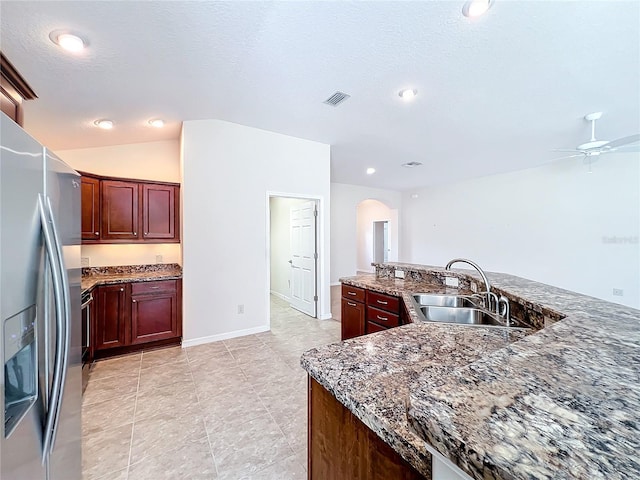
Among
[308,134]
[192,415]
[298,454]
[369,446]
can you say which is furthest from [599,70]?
[192,415]

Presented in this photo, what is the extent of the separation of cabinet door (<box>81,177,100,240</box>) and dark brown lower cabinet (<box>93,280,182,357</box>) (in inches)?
28.3

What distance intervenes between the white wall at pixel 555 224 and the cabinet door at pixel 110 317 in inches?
281

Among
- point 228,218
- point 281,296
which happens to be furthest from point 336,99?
point 281,296

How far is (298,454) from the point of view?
1.72 meters

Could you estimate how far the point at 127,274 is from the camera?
3.54m

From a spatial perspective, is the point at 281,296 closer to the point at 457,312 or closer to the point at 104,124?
the point at 104,124

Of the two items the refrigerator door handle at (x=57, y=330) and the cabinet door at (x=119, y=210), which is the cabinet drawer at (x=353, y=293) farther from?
the cabinet door at (x=119, y=210)

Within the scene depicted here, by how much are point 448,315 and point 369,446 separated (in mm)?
1408

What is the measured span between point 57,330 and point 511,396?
1413 millimetres

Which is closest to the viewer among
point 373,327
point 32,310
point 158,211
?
point 32,310

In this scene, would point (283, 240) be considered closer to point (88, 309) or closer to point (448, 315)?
point (88, 309)

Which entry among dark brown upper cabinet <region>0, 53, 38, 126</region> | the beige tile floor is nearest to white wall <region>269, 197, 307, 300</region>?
the beige tile floor

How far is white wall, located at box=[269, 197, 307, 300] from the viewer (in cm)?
550

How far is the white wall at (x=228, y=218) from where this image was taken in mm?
3408
